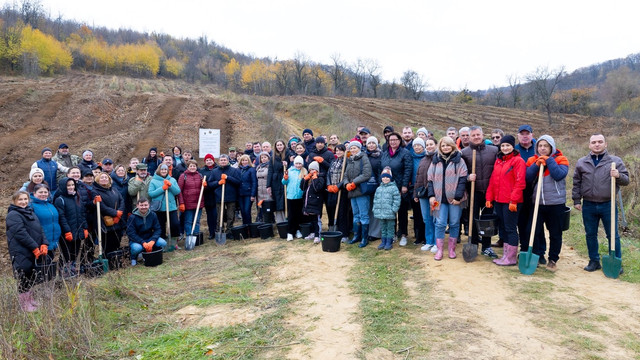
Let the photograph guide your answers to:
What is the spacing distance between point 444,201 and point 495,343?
8.73ft

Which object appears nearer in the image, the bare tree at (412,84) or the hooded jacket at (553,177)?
the hooded jacket at (553,177)

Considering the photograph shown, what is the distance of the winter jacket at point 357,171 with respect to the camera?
663 cm

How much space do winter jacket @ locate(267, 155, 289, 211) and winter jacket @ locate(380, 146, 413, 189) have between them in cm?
256

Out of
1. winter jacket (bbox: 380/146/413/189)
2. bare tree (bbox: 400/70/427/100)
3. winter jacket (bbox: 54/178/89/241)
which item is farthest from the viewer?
bare tree (bbox: 400/70/427/100)

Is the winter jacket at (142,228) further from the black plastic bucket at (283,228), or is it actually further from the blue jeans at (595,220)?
the blue jeans at (595,220)

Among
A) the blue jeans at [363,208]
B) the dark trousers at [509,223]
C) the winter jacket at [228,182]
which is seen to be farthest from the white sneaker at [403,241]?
the winter jacket at [228,182]

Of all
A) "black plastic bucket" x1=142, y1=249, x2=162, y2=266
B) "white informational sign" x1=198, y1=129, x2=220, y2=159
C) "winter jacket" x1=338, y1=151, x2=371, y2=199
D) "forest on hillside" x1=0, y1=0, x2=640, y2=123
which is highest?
"forest on hillside" x1=0, y1=0, x2=640, y2=123

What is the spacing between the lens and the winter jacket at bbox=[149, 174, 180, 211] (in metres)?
7.69

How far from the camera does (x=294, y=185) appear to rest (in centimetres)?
755

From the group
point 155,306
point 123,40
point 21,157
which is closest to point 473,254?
point 155,306

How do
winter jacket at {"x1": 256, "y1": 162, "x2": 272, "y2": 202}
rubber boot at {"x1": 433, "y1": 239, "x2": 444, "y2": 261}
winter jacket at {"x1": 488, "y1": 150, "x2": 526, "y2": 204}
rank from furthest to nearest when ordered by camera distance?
winter jacket at {"x1": 256, "y1": 162, "x2": 272, "y2": 202} → rubber boot at {"x1": 433, "y1": 239, "x2": 444, "y2": 261} → winter jacket at {"x1": 488, "y1": 150, "x2": 526, "y2": 204}

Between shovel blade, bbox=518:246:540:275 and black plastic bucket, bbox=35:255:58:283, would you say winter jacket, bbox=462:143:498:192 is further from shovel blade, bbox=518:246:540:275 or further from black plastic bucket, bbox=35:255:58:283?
black plastic bucket, bbox=35:255:58:283

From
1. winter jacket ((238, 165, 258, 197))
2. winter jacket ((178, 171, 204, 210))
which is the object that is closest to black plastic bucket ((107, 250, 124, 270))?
winter jacket ((178, 171, 204, 210))

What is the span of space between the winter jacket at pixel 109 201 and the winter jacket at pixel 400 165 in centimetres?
513
